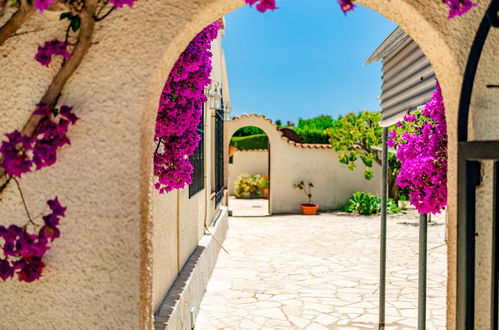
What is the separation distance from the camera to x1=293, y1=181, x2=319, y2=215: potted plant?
13594mm

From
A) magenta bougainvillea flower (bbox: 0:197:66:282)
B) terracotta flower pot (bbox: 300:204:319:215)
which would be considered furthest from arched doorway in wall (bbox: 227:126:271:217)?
magenta bougainvillea flower (bbox: 0:197:66:282)

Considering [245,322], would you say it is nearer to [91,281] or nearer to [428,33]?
[91,281]

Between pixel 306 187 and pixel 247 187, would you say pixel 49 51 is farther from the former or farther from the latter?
pixel 247 187

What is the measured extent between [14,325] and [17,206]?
0.54 metres

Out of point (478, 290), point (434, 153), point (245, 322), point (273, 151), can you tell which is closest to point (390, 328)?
point (245, 322)

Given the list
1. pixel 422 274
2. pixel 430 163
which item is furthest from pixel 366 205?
pixel 430 163

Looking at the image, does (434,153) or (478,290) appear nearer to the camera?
(478,290)

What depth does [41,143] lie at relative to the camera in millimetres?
1624

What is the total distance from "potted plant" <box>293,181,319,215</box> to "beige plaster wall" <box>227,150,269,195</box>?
22.3 ft

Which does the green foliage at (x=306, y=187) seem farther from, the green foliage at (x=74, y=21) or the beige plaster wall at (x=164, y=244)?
the green foliage at (x=74, y=21)

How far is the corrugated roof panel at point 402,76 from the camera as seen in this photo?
345 cm

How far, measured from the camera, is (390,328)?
4.39 metres

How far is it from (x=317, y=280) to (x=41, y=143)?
533 centimetres

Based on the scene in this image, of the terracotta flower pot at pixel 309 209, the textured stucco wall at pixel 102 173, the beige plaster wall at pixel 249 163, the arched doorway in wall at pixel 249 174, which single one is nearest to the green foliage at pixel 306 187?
the terracotta flower pot at pixel 309 209
